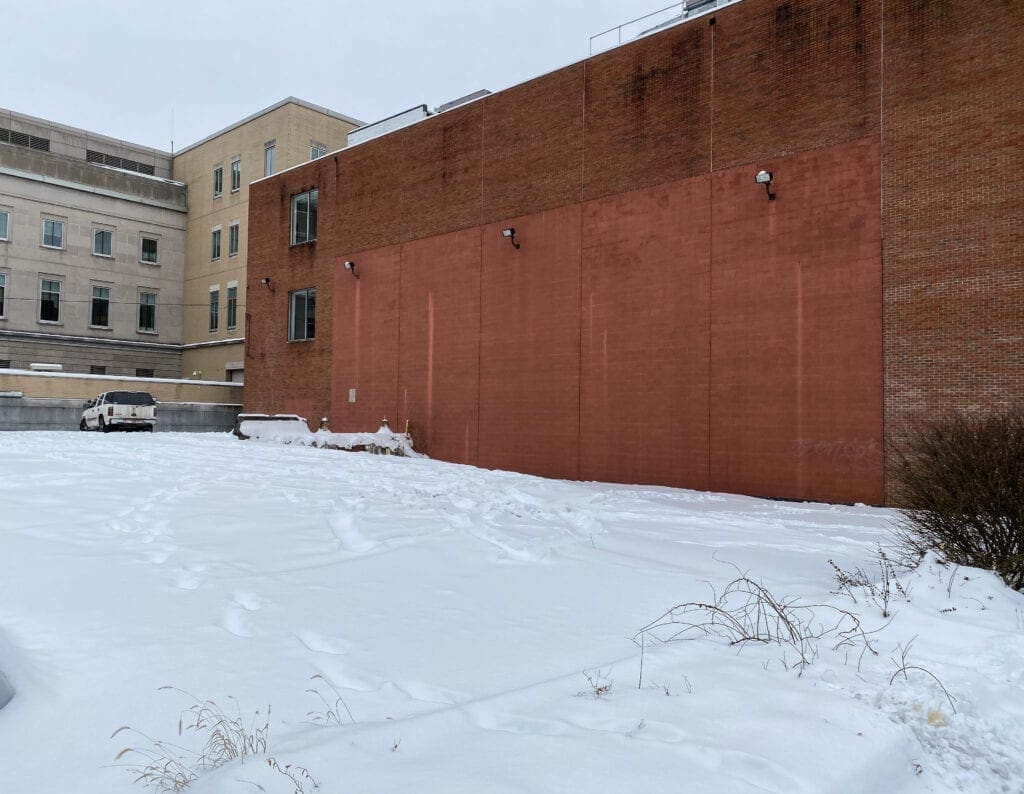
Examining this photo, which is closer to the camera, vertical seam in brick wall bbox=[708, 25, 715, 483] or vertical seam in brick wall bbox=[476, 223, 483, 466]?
vertical seam in brick wall bbox=[708, 25, 715, 483]

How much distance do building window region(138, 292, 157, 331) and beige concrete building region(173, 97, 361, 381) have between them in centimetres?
169

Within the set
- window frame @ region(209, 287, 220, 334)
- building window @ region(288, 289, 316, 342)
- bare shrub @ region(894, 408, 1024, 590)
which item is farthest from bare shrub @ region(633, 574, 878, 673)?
window frame @ region(209, 287, 220, 334)

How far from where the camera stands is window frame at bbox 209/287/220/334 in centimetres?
4184

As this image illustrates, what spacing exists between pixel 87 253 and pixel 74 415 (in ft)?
46.3

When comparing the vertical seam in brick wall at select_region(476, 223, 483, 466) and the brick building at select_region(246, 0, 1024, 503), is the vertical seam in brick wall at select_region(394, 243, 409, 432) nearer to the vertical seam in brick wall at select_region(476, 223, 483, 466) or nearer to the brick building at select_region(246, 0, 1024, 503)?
the brick building at select_region(246, 0, 1024, 503)

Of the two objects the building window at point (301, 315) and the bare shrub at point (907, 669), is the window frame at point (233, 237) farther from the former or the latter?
the bare shrub at point (907, 669)

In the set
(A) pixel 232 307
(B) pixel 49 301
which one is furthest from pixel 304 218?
(B) pixel 49 301

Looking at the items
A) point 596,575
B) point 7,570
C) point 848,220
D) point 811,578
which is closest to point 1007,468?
point 811,578

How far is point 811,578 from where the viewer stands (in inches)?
273

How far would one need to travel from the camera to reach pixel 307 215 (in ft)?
91.0

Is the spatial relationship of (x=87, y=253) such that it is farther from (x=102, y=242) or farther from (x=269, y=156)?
(x=269, y=156)

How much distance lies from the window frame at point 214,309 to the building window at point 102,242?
270 inches

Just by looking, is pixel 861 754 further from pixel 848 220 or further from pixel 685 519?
pixel 848 220

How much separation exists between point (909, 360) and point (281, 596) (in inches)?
503
